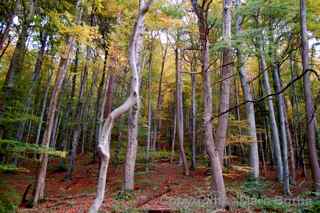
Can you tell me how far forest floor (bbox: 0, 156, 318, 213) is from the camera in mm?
6680

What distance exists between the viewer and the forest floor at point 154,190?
21.9 ft

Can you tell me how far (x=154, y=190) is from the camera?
1014 centimetres

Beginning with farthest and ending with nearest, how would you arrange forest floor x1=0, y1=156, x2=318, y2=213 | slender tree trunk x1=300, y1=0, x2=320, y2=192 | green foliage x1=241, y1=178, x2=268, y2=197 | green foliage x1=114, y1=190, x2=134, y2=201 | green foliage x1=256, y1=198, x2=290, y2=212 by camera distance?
green foliage x1=114, y1=190, x2=134, y2=201
green foliage x1=241, y1=178, x2=268, y2=197
slender tree trunk x1=300, y1=0, x2=320, y2=192
forest floor x1=0, y1=156, x2=318, y2=213
green foliage x1=256, y1=198, x2=290, y2=212

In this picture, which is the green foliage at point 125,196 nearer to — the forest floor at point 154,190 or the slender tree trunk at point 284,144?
the forest floor at point 154,190

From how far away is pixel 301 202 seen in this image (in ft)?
20.7

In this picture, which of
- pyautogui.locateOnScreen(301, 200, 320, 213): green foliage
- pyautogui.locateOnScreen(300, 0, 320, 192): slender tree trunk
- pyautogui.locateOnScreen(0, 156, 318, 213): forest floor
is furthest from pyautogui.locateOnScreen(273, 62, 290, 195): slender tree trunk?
pyautogui.locateOnScreen(301, 200, 320, 213): green foliage

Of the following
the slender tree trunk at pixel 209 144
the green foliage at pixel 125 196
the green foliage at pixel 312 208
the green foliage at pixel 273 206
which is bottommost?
the green foliage at pixel 125 196

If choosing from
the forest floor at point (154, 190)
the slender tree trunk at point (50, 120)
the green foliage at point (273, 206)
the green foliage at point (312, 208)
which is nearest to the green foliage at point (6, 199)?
the forest floor at point (154, 190)

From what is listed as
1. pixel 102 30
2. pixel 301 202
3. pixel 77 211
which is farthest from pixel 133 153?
pixel 102 30

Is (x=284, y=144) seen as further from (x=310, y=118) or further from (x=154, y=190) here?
(x=154, y=190)

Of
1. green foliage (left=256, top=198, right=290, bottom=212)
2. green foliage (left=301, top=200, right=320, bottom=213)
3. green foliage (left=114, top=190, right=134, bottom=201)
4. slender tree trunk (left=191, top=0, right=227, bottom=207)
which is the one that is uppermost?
slender tree trunk (left=191, top=0, right=227, bottom=207)

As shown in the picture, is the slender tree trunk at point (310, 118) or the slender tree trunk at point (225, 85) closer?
the slender tree trunk at point (225, 85)

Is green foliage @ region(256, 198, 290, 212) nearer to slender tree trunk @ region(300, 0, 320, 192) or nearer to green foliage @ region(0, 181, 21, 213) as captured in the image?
slender tree trunk @ region(300, 0, 320, 192)

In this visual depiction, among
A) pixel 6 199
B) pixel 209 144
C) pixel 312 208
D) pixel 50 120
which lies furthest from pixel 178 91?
pixel 6 199
